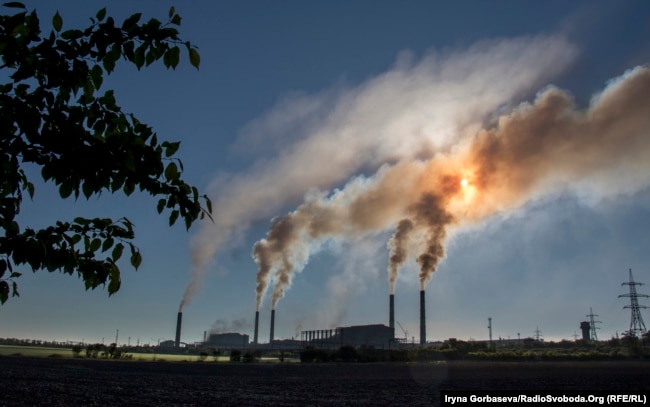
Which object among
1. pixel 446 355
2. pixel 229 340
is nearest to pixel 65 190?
pixel 446 355

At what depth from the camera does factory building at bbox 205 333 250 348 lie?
163 metres

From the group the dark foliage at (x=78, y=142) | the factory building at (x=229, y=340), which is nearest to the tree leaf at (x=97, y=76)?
the dark foliage at (x=78, y=142)

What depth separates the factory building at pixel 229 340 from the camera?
16262 cm

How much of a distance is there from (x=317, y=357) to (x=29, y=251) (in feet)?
261

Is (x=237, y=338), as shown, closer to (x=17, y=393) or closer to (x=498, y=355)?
(x=498, y=355)

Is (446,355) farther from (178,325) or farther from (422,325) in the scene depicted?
(178,325)

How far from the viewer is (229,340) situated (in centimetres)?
16575

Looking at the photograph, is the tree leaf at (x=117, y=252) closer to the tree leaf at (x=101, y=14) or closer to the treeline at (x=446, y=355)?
the tree leaf at (x=101, y=14)

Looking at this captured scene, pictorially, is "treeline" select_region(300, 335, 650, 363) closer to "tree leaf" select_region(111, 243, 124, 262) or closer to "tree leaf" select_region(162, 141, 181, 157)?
"tree leaf" select_region(111, 243, 124, 262)

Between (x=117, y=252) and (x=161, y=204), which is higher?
(x=161, y=204)

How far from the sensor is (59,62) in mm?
2975

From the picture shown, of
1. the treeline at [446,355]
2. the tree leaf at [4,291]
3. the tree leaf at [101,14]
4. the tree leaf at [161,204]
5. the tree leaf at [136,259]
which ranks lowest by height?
the treeline at [446,355]

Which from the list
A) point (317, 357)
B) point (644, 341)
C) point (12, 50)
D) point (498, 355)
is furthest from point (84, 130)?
point (644, 341)

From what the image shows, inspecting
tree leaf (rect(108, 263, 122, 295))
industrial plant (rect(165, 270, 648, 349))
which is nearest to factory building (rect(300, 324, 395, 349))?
industrial plant (rect(165, 270, 648, 349))
